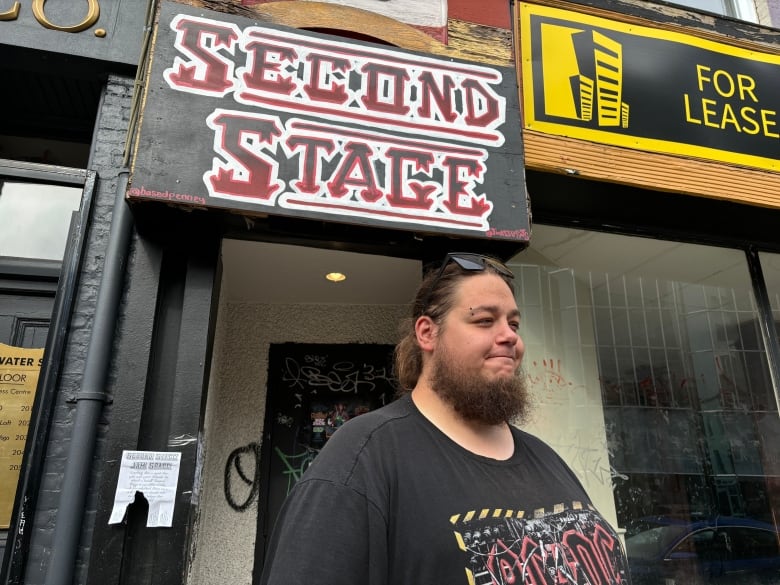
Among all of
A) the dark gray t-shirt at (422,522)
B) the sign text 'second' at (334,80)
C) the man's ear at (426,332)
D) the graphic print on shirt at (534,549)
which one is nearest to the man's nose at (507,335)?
the man's ear at (426,332)

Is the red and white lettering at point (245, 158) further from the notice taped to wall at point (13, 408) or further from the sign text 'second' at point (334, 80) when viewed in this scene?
the notice taped to wall at point (13, 408)

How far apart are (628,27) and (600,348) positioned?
2.57 m

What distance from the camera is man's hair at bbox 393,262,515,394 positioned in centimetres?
182

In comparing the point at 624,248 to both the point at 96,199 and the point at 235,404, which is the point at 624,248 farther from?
the point at 96,199

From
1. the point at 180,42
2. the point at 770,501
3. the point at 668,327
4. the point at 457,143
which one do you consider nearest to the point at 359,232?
the point at 457,143

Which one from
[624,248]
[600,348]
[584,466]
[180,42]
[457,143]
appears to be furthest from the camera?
[624,248]

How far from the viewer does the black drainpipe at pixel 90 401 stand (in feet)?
8.71

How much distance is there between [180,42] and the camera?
321 cm

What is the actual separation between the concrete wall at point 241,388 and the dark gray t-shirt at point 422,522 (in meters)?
2.58

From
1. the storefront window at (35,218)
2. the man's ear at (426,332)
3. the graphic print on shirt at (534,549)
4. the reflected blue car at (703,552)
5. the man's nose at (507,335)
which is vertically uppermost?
the storefront window at (35,218)

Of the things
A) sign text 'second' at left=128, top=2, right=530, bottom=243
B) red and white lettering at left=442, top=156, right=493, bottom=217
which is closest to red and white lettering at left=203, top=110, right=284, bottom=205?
sign text 'second' at left=128, top=2, right=530, bottom=243

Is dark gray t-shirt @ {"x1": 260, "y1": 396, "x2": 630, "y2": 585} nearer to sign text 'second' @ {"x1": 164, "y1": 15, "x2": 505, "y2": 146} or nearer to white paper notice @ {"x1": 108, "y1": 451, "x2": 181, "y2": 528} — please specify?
white paper notice @ {"x1": 108, "y1": 451, "x2": 181, "y2": 528}

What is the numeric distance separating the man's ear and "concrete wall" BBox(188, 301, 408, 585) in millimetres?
2335

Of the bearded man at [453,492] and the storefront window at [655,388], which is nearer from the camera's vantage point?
the bearded man at [453,492]
